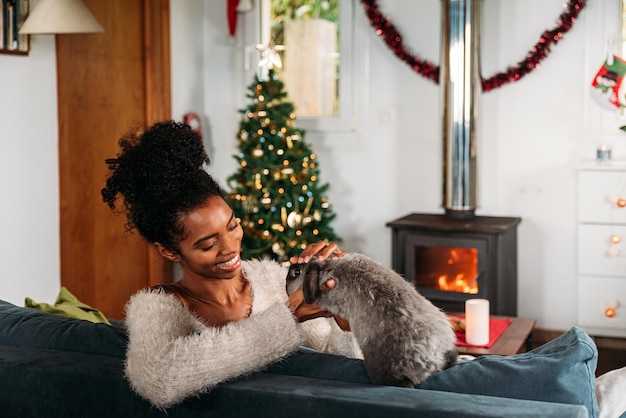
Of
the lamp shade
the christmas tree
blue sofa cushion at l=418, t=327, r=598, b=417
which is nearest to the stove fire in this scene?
the christmas tree

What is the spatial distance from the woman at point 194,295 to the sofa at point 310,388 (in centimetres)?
5

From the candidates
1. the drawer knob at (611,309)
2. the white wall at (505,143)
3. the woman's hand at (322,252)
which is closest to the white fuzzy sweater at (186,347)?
the woman's hand at (322,252)

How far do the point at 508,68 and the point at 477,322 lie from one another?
215 centimetres

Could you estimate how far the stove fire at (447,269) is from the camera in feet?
15.1

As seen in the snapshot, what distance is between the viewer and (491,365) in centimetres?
161

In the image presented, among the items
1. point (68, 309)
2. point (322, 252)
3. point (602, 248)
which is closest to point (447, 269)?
point (602, 248)

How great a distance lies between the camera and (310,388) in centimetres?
159

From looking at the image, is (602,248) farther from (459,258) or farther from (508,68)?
(508,68)

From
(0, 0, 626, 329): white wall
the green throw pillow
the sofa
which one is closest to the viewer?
the sofa

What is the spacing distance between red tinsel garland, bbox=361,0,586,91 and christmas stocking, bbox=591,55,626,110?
0.29m

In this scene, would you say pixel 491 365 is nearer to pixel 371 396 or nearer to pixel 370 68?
pixel 371 396

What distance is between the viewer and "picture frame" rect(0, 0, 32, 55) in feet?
12.9

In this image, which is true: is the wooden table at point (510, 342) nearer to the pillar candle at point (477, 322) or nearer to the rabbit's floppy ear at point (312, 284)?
the pillar candle at point (477, 322)

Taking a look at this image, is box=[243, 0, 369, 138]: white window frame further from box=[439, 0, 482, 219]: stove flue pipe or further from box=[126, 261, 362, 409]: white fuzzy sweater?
box=[126, 261, 362, 409]: white fuzzy sweater
